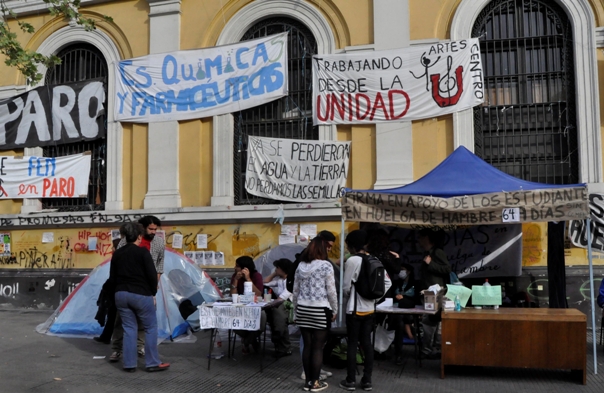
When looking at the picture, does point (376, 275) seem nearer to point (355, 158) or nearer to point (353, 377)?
point (353, 377)

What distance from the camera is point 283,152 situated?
12.8 meters

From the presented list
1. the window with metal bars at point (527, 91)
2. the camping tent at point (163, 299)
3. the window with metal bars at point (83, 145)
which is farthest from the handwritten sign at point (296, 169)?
the window with metal bars at point (83, 145)

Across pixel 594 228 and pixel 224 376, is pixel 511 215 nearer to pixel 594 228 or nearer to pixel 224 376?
pixel 594 228

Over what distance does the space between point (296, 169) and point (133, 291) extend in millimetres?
5576

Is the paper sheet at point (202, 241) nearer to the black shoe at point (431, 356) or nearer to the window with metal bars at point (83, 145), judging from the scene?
the window with metal bars at point (83, 145)

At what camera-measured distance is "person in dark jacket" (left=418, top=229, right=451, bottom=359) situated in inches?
350

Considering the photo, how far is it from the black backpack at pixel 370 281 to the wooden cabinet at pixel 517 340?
1169 millimetres

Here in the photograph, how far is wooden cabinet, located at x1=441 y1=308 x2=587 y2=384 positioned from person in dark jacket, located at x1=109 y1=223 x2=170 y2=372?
3718 millimetres

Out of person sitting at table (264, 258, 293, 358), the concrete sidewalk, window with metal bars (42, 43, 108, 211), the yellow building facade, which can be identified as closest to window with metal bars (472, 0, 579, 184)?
the yellow building facade

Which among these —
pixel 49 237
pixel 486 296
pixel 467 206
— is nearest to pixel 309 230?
pixel 467 206

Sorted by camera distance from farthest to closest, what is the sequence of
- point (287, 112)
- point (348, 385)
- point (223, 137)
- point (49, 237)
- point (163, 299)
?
point (49, 237) < point (223, 137) < point (287, 112) < point (163, 299) < point (348, 385)

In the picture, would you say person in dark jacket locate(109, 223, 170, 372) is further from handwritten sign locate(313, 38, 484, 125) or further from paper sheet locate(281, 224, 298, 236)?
handwritten sign locate(313, 38, 484, 125)

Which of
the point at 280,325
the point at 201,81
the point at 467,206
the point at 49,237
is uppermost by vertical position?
the point at 201,81

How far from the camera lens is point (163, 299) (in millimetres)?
10484
